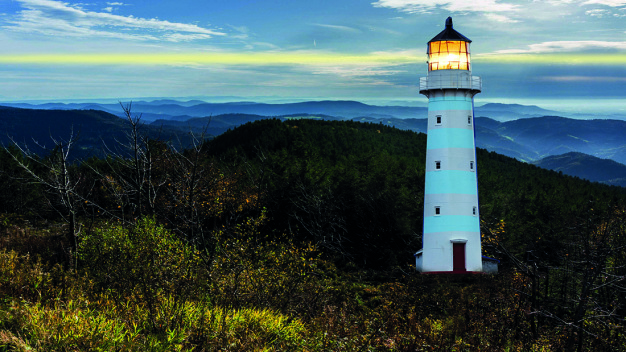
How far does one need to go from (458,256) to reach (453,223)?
176 centimetres

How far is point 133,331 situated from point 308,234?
1112 inches

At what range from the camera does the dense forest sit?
9.20 metres

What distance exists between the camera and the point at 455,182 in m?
22.9

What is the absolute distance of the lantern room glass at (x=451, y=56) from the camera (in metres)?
23.5

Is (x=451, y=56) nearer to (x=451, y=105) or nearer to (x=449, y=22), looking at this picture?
(x=449, y=22)

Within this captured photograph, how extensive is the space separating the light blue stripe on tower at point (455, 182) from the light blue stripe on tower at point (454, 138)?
1324 millimetres

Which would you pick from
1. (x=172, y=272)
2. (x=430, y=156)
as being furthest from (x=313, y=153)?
(x=172, y=272)

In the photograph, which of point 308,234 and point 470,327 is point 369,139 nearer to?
point 308,234

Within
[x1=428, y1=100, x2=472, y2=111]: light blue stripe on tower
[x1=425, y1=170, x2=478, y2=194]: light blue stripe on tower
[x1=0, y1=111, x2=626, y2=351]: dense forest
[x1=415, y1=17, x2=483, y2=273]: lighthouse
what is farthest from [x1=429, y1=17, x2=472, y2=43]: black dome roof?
[x1=0, y1=111, x2=626, y2=351]: dense forest

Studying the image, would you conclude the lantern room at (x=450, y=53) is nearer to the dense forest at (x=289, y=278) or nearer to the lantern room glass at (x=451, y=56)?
the lantern room glass at (x=451, y=56)

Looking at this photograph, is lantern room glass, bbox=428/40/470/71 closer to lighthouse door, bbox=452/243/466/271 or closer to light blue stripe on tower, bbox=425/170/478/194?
light blue stripe on tower, bbox=425/170/478/194

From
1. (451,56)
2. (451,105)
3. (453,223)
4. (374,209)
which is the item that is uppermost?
(451,56)

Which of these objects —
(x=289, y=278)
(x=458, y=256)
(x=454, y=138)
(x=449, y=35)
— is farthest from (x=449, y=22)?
(x=289, y=278)

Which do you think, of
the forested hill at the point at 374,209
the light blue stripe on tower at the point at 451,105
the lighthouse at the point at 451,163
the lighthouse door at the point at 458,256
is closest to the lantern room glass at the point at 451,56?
the lighthouse at the point at 451,163
